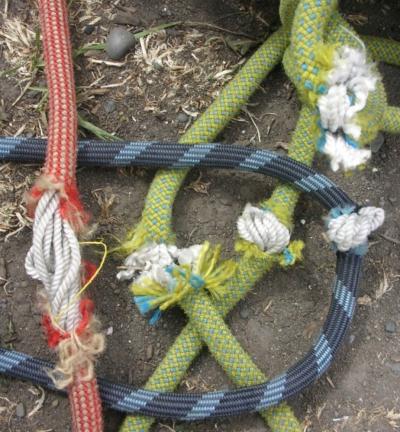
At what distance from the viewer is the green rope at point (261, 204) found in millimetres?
1135

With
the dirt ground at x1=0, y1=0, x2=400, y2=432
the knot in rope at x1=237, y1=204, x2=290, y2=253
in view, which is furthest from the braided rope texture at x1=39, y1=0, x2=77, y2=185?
the knot in rope at x1=237, y1=204, x2=290, y2=253

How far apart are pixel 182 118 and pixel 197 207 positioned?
185 mm

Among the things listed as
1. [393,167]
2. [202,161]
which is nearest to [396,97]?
[393,167]

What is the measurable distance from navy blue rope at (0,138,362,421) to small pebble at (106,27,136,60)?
0.73 feet

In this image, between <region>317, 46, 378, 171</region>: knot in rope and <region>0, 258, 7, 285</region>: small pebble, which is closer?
<region>317, 46, 378, 171</region>: knot in rope

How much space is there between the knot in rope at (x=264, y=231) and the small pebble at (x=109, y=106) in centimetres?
36

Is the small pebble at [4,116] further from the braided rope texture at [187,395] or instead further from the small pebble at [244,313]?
the small pebble at [244,313]

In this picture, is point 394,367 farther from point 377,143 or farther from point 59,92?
point 59,92

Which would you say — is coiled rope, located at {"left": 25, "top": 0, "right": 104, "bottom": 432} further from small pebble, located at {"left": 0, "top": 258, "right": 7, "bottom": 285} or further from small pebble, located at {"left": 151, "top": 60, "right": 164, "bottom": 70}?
small pebble, located at {"left": 151, "top": 60, "right": 164, "bottom": 70}

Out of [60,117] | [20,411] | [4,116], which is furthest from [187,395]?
[4,116]

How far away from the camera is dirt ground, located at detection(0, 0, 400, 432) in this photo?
125 cm

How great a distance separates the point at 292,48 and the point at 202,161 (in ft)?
0.87

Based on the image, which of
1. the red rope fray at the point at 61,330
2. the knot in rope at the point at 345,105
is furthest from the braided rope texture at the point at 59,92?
the knot in rope at the point at 345,105

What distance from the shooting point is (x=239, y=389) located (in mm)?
1193
